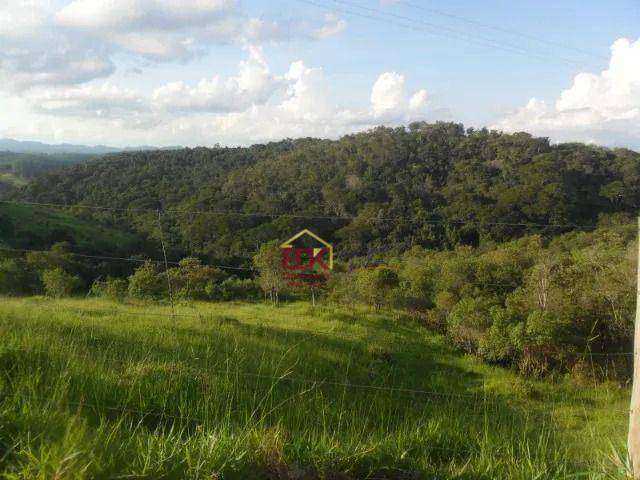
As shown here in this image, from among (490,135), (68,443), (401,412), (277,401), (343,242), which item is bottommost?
(343,242)

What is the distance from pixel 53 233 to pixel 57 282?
17.1m

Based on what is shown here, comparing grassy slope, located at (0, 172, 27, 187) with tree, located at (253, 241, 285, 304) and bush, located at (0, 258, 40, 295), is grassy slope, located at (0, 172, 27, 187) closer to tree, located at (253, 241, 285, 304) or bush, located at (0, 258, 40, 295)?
bush, located at (0, 258, 40, 295)

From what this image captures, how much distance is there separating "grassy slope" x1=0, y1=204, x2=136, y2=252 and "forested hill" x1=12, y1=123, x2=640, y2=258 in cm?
227

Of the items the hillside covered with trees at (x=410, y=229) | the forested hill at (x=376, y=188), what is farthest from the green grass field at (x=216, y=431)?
the forested hill at (x=376, y=188)

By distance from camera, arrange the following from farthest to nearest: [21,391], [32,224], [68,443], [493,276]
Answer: [32,224] < [493,276] < [21,391] < [68,443]

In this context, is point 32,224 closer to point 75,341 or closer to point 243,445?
point 75,341

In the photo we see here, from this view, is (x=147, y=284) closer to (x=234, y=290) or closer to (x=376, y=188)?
(x=234, y=290)

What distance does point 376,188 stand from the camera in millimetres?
40719

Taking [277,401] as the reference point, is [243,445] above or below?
above

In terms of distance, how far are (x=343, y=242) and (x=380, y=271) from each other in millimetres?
14760

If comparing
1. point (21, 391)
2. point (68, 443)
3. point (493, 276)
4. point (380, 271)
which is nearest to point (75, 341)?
point (21, 391)

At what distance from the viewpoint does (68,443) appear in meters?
1.84

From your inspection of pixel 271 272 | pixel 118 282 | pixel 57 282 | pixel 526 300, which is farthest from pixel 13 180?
pixel 526 300

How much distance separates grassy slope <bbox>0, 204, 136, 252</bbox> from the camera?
25275mm
